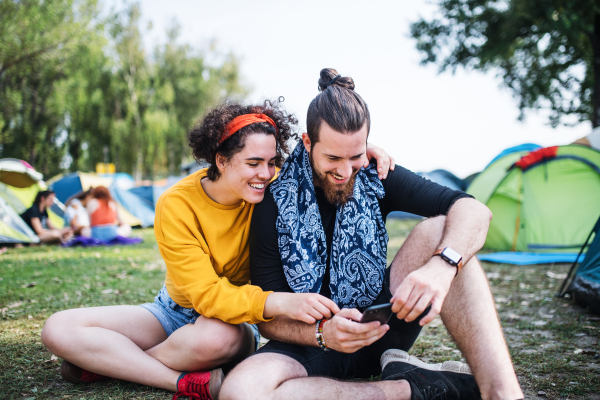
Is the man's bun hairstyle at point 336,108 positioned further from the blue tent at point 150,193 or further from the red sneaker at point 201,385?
the blue tent at point 150,193

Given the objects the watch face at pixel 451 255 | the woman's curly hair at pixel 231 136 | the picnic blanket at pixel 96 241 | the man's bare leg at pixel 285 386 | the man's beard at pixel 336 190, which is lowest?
the picnic blanket at pixel 96 241

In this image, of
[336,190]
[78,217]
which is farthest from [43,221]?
[336,190]

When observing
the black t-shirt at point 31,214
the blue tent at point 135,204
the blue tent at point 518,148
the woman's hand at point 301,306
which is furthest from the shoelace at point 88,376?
the blue tent at point 135,204

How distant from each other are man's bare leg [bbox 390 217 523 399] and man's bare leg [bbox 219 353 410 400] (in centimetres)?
31

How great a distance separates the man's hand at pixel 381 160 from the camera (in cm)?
→ 216

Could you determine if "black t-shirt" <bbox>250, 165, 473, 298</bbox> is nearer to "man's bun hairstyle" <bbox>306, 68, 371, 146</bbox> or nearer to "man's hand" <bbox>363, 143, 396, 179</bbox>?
"man's hand" <bbox>363, 143, 396, 179</bbox>

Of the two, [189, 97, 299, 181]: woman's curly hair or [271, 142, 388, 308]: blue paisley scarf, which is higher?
[189, 97, 299, 181]: woman's curly hair

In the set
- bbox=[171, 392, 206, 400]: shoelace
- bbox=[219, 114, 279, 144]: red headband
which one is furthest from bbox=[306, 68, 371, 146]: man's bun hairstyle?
bbox=[171, 392, 206, 400]: shoelace

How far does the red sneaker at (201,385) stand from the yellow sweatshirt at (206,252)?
0.97 feet

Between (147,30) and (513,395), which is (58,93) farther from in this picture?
(513,395)

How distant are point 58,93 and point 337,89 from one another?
2414cm

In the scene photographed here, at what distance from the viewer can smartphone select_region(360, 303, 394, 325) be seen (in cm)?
157

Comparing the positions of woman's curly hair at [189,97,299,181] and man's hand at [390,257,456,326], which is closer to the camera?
man's hand at [390,257,456,326]

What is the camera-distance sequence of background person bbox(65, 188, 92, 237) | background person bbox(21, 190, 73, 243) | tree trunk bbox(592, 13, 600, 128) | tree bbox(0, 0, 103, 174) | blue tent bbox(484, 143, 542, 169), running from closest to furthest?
blue tent bbox(484, 143, 542, 169), background person bbox(21, 190, 73, 243), background person bbox(65, 188, 92, 237), tree trunk bbox(592, 13, 600, 128), tree bbox(0, 0, 103, 174)
